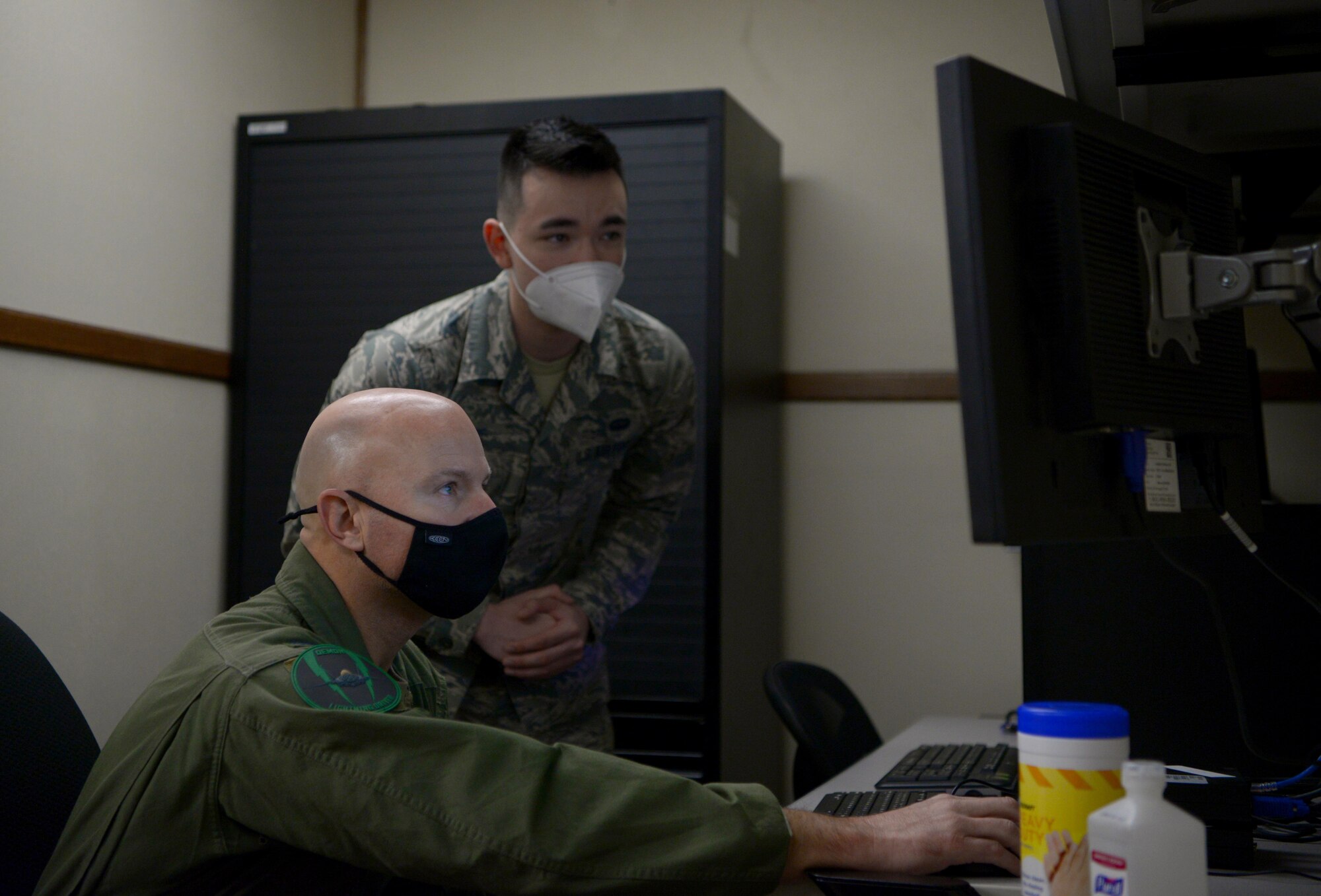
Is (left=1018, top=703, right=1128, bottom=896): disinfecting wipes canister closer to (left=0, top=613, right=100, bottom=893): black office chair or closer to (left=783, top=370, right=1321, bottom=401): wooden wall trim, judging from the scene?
(left=0, top=613, right=100, bottom=893): black office chair

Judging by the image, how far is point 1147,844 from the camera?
0.64m

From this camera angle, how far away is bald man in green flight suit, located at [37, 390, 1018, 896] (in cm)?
84

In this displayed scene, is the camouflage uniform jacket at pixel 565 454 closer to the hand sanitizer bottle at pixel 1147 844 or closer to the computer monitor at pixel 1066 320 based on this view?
the computer monitor at pixel 1066 320

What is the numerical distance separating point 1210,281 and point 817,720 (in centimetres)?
113

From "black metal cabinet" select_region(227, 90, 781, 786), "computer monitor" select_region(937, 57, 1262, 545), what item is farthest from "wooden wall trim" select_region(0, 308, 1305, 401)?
"computer monitor" select_region(937, 57, 1262, 545)

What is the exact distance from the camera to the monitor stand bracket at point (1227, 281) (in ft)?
2.98

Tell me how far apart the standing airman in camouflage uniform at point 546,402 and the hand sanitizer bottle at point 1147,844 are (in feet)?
4.04

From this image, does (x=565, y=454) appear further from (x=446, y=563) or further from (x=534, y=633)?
(x=446, y=563)

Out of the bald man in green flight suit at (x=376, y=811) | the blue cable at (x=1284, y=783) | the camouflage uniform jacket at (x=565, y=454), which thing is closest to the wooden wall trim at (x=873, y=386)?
the camouflage uniform jacket at (x=565, y=454)

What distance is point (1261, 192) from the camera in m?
1.77

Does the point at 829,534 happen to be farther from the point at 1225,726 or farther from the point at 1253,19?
the point at 1253,19

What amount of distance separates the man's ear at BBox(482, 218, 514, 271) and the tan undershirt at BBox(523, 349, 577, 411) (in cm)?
15

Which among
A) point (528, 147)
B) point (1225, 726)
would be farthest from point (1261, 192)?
point (528, 147)

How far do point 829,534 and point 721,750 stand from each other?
67cm
